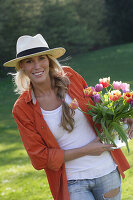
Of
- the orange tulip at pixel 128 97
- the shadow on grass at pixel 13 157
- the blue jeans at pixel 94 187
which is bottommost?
the shadow on grass at pixel 13 157

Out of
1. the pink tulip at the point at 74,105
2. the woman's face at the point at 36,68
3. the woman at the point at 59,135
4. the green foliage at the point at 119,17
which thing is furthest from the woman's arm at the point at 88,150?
the green foliage at the point at 119,17

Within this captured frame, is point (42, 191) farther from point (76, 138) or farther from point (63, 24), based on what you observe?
point (63, 24)

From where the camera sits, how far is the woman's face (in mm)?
2861

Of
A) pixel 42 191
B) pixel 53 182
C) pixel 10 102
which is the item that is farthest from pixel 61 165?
pixel 10 102

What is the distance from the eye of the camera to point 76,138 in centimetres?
286

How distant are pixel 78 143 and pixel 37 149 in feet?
1.09

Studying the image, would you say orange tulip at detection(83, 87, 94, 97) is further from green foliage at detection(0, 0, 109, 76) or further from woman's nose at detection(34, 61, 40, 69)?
green foliage at detection(0, 0, 109, 76)

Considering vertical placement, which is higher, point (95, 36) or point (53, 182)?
point (53, 182)

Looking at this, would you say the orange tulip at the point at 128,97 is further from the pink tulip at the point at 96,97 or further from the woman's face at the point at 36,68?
the woman's face at the point at 36,68

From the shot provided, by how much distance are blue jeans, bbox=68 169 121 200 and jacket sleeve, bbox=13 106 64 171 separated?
0.67 ft

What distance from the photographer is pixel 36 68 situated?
2.84 m

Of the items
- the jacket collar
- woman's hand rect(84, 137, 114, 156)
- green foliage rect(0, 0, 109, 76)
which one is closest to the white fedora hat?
the jacket collar

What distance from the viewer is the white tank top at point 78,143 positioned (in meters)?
2.80

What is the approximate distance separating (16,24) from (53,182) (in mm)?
25224
